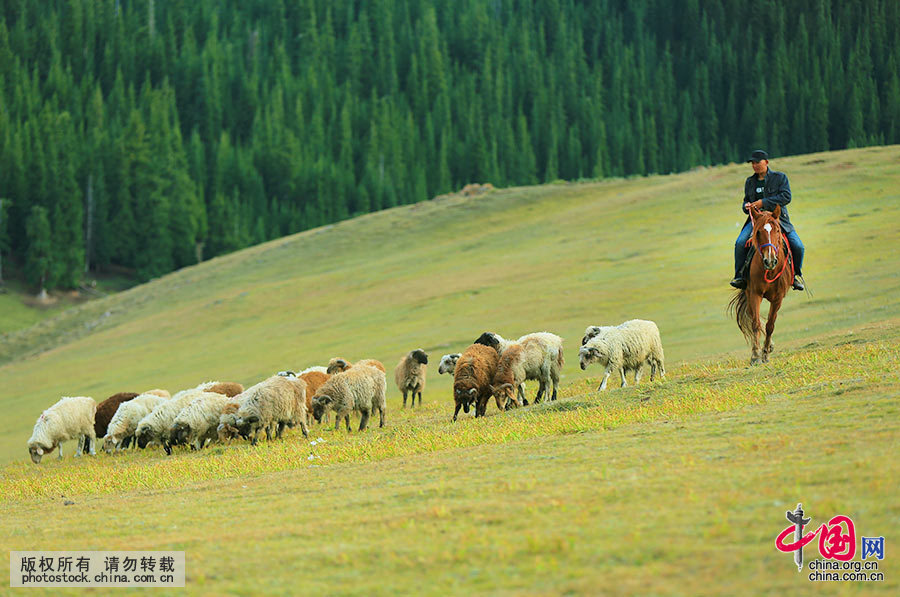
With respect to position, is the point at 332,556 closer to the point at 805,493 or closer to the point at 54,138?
the point at 805,493

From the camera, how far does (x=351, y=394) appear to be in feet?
68.3

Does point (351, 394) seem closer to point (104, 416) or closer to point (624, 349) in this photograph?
point (624, 349)

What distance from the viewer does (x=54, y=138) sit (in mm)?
116750

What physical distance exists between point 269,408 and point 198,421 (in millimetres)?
2016

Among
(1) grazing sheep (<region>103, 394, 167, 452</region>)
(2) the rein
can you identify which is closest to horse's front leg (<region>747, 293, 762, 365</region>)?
(2) the rein

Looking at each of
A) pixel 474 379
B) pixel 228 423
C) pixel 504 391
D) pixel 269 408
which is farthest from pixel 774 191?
pixel 228 423

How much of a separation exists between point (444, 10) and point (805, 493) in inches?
7512

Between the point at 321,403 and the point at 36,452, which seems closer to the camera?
the point at 321,403

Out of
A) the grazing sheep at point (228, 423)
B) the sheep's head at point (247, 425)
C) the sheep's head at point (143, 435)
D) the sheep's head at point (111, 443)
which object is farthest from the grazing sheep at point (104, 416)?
the sheep's head at point (247, 425)

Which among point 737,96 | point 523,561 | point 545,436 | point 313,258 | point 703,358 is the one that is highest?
point 737,96

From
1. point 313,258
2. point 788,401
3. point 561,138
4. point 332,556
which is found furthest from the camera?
point 561,138

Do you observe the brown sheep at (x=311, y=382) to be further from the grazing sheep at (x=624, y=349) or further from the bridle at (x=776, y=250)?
the bridle at (x=776, y=250)

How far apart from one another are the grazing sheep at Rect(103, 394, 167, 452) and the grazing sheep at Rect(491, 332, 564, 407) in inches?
371

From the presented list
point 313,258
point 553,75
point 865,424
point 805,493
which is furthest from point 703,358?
point 553,75
